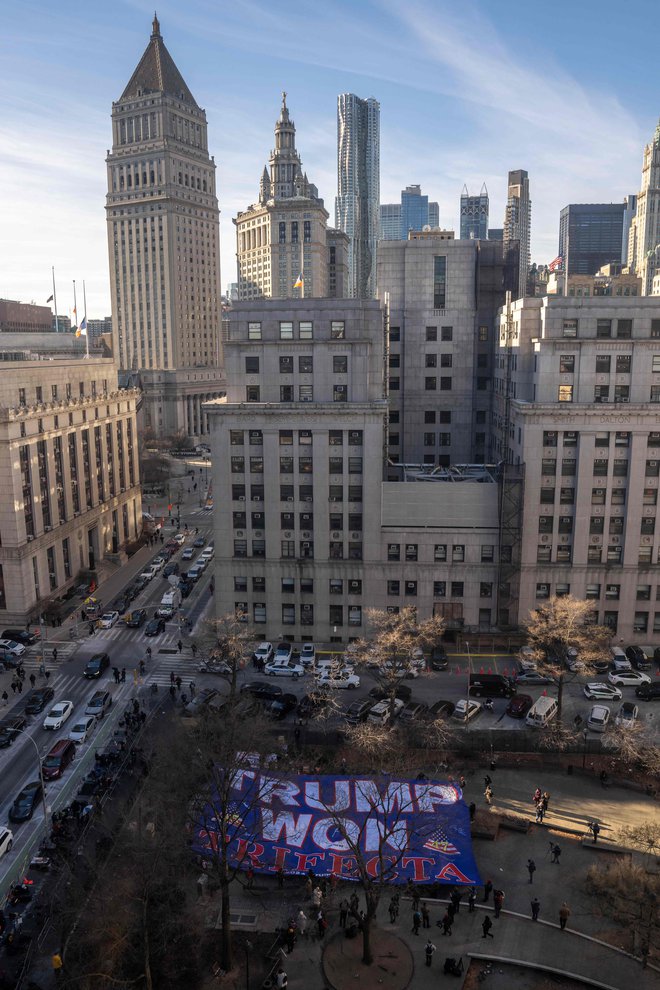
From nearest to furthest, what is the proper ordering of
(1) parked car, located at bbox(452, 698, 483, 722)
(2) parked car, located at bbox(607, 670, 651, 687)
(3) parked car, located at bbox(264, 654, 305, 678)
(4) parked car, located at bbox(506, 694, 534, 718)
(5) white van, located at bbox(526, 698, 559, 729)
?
(5) white van, located at bbox(526, 698, 559, 729)
(1) parked car, located at bbox(452, 698, 483, 722)
(4) parked car, located at bbox(506, 694, 534, 718)
(2) parked car, located at bbox(607, 670, 651, 687)
(3) parked car, located at bbox(264, 654, 305, 678)

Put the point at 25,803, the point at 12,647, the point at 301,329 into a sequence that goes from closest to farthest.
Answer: the point at 25,803
the point at 301,329
the point at 12,647

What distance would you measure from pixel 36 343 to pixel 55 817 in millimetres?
109894

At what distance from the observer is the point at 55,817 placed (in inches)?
→ 1938

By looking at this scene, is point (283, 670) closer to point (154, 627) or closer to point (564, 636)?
Answer: point (154, 627)

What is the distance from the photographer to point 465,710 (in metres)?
63.8

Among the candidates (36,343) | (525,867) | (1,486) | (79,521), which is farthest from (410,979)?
(36,343)

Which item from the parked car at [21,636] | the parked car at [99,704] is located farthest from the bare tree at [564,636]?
the parked car at [21,636]

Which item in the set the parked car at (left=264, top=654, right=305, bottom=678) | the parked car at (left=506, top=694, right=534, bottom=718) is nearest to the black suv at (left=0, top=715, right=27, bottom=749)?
the parked car at (left=264, top=654, right=305, bottom=678)

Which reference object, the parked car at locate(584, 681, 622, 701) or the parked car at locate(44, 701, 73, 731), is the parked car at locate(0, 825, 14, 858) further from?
the parked car at locate(584, 681, 622, 701)

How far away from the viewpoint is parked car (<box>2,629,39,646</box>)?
267 feet

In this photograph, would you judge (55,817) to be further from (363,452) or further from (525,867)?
(363,452)

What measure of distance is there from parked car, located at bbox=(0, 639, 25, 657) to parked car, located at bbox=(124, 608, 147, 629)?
11.7 m

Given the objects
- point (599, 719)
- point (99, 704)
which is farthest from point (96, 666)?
point (599, 719)

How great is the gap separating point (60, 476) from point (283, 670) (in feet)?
141
